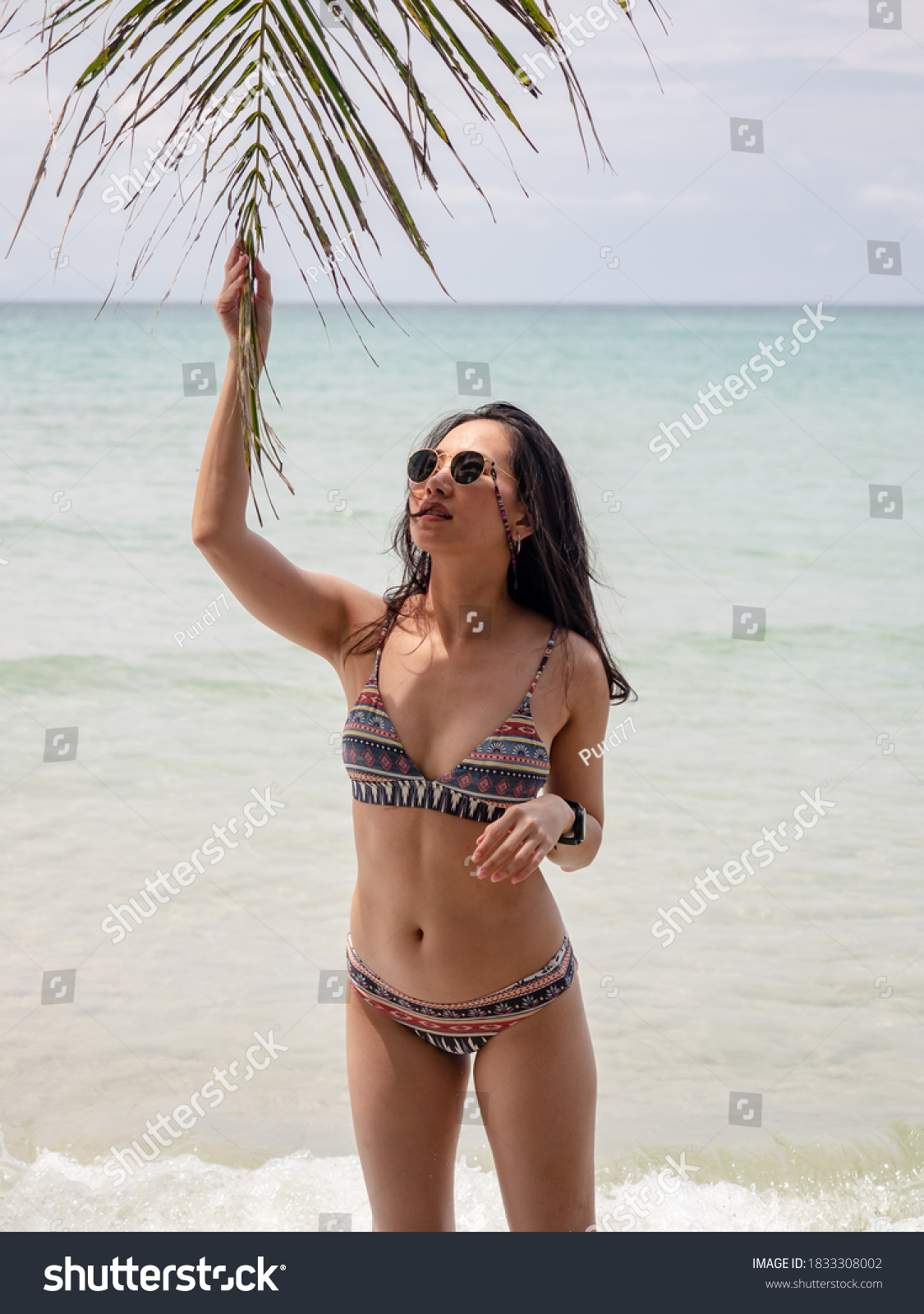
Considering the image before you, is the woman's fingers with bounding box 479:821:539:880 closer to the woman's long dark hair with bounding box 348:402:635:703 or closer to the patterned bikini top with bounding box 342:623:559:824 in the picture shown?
the patterned bikini top with bounding box 342:623:559:824

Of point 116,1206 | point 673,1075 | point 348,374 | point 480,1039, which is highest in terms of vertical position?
point 348,374

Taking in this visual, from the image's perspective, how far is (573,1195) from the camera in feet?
7.18

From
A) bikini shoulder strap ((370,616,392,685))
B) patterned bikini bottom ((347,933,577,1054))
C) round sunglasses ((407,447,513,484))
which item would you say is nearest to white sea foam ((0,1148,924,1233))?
patterned bikini bottom ((347,933,577,1054))

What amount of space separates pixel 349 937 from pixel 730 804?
489 centimetres

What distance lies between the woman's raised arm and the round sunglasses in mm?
262

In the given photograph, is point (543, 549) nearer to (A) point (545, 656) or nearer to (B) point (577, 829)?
(A) point (545, 656)

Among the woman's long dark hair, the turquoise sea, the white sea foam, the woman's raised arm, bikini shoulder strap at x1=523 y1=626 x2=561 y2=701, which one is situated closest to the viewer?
the woman's raised arm

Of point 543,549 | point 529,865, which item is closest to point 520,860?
point 529,865

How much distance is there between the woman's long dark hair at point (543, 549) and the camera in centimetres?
231

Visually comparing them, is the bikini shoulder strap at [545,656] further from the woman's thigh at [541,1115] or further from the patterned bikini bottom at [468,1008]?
the woman's thigh at [541,1115]

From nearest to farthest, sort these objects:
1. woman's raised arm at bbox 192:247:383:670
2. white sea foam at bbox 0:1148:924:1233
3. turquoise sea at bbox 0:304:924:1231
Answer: woman's raised arm at bbox 192:247:383:670 → white sea foam at bbox 0:1148:924:1233 → turquoise sea at bbox 0:304:924:1231

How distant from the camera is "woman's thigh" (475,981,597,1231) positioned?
7.06 ft
